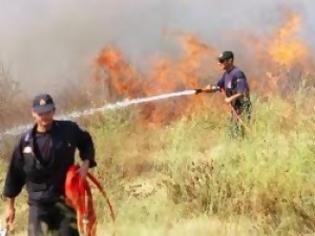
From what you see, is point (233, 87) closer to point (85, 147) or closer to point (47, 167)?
point (85, 147)

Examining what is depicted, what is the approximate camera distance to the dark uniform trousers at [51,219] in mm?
7055

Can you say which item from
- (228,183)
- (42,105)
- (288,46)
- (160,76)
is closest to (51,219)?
(42,105)

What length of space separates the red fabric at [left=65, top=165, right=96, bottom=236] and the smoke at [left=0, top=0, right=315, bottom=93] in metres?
9.80

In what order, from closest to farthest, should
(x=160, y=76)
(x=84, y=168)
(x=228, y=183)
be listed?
(x=84, y=168), (x=228, y=183), (x=160, y=76)

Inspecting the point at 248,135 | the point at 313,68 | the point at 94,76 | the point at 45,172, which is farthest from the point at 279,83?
the point at 45,172

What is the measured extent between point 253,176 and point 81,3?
36.6ft

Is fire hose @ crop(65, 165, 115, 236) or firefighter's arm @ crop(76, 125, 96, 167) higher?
firefighter's arm @ crop(76, 125, 96, 167)

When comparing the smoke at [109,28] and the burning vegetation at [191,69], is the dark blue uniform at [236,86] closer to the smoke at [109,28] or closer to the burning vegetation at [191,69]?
the burning vegetation at [191,69]

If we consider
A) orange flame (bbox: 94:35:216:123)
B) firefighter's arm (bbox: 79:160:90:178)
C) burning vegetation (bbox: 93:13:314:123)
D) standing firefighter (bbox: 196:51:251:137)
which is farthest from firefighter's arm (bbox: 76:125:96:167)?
orange flame (bbox: 94:35:216:123)

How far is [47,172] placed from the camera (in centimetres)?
709

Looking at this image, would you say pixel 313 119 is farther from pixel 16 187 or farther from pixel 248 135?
pixel 16 187

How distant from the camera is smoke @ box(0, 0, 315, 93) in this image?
17391mm

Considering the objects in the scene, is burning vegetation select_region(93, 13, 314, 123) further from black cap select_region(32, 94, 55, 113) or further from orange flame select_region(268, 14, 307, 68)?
black cap select_region(32, 94, 55, 113)

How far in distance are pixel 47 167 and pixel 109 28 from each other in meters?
11.2
